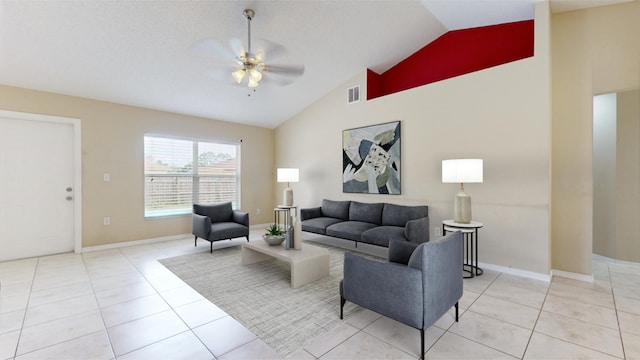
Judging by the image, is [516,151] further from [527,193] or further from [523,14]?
[523,14]

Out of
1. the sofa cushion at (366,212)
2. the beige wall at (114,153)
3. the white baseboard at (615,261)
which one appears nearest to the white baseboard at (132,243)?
the beige wall at (114,153)

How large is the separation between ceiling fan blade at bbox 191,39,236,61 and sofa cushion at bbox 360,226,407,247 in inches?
113

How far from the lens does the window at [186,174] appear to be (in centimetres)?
526

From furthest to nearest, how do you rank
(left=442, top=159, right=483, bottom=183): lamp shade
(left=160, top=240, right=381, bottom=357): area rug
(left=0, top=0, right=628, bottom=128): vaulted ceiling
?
(left=442, top=159, right=483, bottom=183): lamp shade
(left=0, top=0, right=628, bottom=128): vaulted ceiling
(left=160, top=240, right=381, bottom=357): area rug

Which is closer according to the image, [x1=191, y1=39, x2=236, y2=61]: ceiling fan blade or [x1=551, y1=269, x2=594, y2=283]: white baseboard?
[x1=191, y1=39, x2=236, y2=61]: ceiling fan blade

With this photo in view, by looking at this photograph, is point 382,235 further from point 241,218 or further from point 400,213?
point 241,218

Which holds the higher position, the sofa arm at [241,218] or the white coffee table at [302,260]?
the sofa arm at [241,218]

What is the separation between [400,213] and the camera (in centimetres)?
428

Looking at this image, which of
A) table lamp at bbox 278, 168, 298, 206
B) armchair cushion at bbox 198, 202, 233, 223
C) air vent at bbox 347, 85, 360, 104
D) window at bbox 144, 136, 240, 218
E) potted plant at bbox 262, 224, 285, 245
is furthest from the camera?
table lamp at bbox 278, 168, 298, 206

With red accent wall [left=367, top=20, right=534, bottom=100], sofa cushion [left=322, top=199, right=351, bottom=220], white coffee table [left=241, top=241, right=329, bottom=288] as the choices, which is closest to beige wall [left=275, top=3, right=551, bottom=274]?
red accent wall [left=367, top=20, right=534, bottom=100]

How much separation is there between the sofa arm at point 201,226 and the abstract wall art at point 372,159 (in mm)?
2551

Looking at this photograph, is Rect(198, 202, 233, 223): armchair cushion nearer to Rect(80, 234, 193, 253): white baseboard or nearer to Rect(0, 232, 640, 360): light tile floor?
Rect(80, 234, 193, 253): white baseboard

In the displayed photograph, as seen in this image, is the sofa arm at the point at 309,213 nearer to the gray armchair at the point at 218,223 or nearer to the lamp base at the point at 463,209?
the gray armchair at the point at 218,223

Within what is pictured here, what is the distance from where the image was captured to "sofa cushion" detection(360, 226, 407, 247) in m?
3.77
